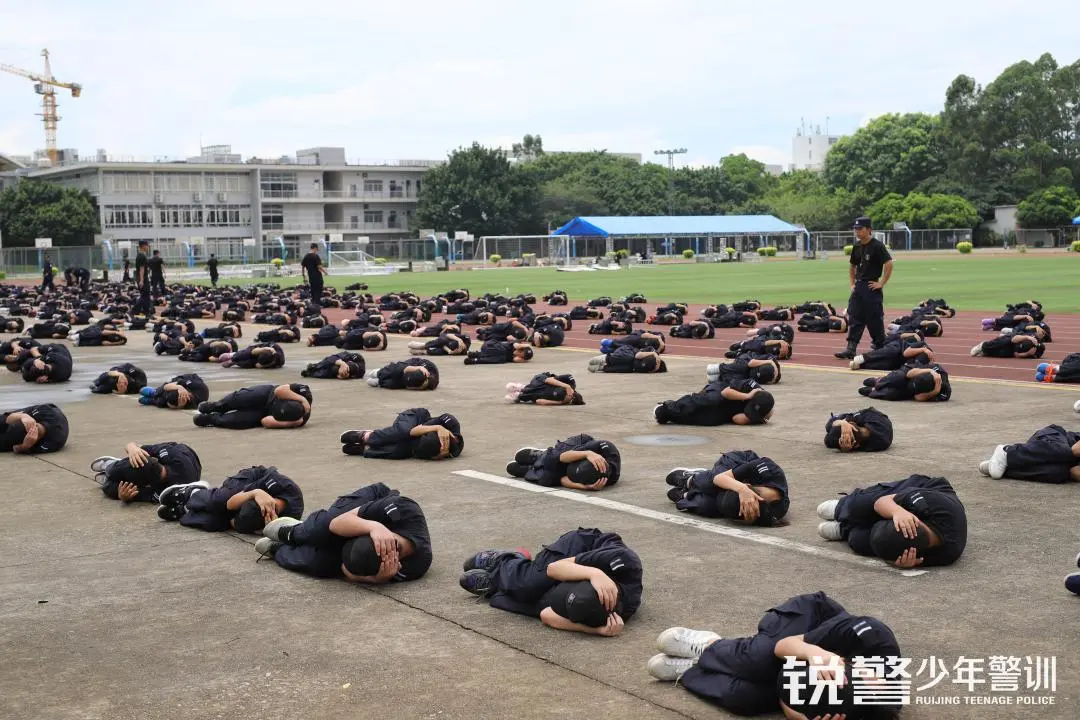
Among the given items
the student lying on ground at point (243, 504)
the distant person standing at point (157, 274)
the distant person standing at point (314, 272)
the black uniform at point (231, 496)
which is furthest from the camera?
the distant person standing at point (157, 274)

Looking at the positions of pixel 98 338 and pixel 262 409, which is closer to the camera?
pixel 262 409

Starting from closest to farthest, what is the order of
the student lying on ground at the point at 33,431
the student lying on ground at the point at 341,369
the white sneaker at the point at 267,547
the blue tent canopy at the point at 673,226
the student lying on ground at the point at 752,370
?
the white sneaker at the point at 267,547 → the student lying on ground at the point at 33,431 → the student lying on ground at the point at 752,370 → the student lying on ground at the point at 341,369 → the blue tent canopy at the point at 673,226

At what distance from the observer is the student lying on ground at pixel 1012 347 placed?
18.1 metres

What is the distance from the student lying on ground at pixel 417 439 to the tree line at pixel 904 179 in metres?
102

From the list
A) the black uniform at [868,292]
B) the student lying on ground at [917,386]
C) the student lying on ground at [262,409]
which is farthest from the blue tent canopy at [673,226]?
the student lying on ground at [262,409]

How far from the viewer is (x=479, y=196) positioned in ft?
365

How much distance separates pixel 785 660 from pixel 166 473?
5.71 m

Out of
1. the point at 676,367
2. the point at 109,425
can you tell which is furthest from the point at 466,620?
the point at 676,367

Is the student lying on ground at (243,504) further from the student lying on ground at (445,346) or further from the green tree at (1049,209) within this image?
the green tree at (1049,209)

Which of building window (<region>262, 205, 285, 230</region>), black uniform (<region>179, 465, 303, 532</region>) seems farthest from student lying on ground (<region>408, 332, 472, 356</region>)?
building window (<region>262, 205, 285, 230</region>)

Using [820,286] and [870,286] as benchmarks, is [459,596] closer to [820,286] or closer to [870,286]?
[870,286]

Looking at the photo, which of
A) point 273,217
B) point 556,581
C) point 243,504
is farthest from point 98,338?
point 273,217

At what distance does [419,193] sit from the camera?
408 feet

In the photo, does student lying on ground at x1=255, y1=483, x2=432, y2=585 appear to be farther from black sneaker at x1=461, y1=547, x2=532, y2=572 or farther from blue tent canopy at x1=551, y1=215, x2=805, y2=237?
blue tent canopy at x1=551, y1=215, x2=805, y2=237
